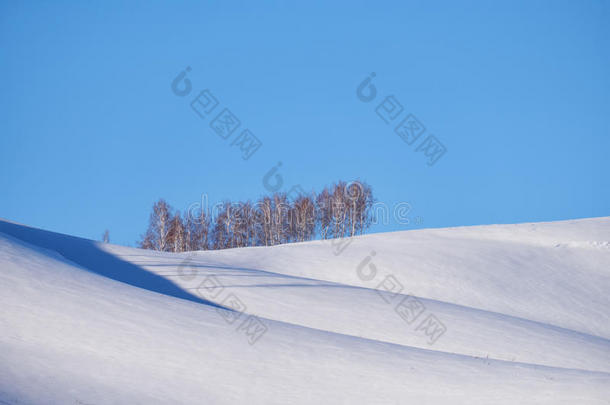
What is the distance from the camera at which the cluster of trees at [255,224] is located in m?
54.0

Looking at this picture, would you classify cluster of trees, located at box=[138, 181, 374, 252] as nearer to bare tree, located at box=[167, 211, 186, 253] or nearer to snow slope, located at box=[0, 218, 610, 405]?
bare tree, located at box=[167, 211, 186, 253]

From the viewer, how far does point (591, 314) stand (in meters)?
22.1

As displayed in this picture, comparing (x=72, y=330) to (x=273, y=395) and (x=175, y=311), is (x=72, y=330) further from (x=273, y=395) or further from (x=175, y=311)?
(x=273, y=395)

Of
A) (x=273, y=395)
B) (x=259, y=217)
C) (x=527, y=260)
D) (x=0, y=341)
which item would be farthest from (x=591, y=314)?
(x=259, y=217)

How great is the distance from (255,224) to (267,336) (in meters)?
42.9

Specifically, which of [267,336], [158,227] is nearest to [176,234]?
[158,227]

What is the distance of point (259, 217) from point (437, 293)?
3435 centimetres

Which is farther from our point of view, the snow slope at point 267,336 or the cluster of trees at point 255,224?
the cluster of trees at point 255,224

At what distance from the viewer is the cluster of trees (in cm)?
5403

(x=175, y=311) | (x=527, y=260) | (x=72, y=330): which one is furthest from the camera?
(x=527, y=260)

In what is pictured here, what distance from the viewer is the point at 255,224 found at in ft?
181

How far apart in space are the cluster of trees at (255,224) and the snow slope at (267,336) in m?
31.0

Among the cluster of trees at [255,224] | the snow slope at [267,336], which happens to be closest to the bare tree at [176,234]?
the cluster of trees at [255,224]

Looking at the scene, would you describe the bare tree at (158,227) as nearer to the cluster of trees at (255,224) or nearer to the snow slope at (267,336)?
the cluster of trees at (255,224)
